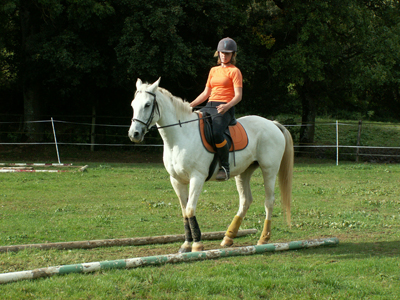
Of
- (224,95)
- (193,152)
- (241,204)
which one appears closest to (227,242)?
(241,204)

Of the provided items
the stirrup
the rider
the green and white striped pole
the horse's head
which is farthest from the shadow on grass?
the horse's head

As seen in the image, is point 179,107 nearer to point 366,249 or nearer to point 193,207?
point 193,207

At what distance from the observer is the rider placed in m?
6.13

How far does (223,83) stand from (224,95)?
0.18 m

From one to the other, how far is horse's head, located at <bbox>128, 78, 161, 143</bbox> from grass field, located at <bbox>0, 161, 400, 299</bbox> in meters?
1.68

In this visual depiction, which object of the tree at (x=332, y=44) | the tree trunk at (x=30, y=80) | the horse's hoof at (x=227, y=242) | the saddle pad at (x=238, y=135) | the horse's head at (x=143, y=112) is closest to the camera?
the horse's head at (x=143, y=112)

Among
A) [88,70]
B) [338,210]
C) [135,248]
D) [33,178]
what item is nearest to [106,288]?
[135,248]

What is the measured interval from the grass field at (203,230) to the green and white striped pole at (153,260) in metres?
0.07

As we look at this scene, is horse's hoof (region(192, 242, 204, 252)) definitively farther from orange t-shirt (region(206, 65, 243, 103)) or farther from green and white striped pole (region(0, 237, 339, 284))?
orange t-shirt (region(206, 65, 243, 103))

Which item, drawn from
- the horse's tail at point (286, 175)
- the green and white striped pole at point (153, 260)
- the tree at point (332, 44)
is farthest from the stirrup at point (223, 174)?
the tree at point (332, 44)

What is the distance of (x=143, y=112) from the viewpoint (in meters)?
5.42

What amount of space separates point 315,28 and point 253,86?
5.08m

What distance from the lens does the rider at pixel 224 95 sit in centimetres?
613

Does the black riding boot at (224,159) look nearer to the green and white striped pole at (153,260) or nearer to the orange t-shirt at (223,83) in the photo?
the orange t-shirt at (223,83)
